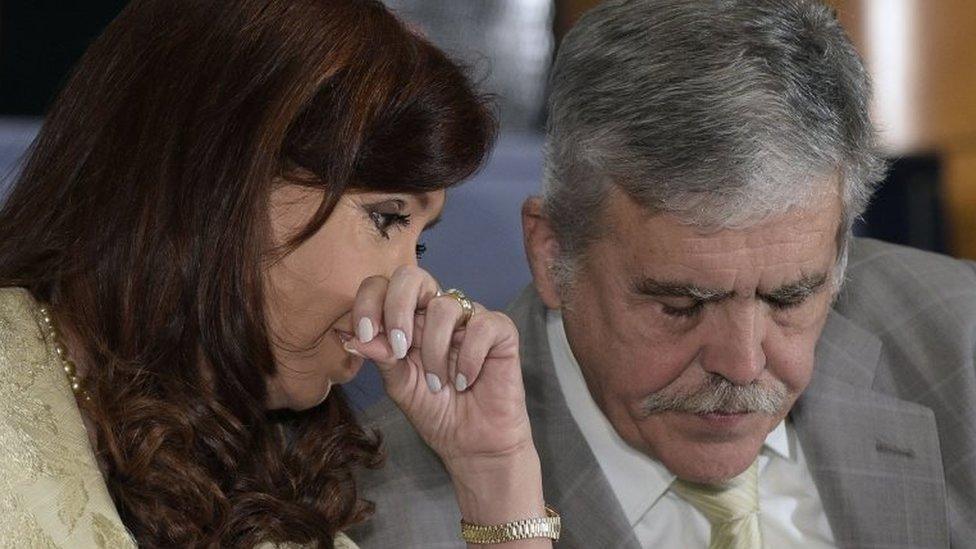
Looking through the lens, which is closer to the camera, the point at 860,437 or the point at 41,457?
the point at 41,457

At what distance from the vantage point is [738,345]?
1.57 metres

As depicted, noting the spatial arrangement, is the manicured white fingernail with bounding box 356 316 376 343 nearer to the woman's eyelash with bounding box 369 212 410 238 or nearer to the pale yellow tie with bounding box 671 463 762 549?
the woman's eyelash with bounding box 369 212 410 238

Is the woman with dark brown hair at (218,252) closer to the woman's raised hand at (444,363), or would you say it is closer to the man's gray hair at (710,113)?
the woman's raised hand at (444,363)

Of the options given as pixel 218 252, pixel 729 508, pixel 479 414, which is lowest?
pixel 729 508

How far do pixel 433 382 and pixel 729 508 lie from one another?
1.32 ft

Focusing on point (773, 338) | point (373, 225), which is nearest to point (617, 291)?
point (773, 338)

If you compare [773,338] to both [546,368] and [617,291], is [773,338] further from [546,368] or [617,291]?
[546,368]

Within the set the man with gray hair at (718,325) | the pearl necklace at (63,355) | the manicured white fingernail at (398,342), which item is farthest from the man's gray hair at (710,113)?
the pearl necklace at (63,355)

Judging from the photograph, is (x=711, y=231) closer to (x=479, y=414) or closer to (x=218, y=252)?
(x=479, y=414)

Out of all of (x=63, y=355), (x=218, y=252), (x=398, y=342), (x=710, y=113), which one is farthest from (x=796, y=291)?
(x=63, y=355)

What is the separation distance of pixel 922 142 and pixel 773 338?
1.55 meters

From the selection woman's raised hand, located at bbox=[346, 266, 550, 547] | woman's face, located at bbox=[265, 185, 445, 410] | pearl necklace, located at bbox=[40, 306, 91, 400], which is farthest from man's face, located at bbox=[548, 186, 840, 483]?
pearl necklace, located at bbox=[40, 306, 91, 400]

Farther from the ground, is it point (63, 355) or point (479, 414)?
point (63, 355)

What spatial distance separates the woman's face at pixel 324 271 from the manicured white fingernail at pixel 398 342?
1.7 inches
